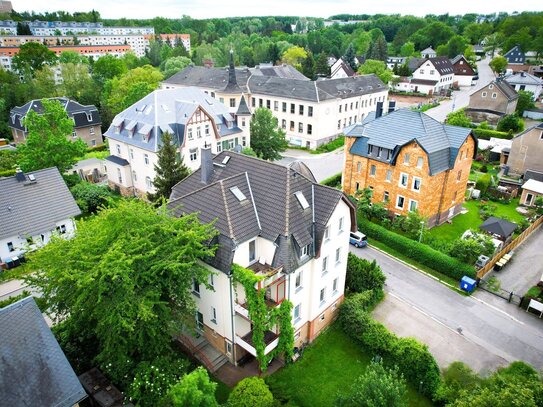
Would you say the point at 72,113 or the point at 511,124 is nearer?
the point at 72,113

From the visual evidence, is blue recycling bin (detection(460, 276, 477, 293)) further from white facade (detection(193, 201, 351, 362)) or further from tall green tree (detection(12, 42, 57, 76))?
tall green tree (detection(12, 42, 57, 76))

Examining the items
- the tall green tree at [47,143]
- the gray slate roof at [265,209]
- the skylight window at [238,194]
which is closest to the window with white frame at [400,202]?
the gray slate roof at [265,209]

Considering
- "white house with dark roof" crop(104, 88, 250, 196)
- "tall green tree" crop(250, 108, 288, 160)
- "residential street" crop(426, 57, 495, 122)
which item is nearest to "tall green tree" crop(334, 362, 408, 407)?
"white house with dark roof" crop(104, 88, 250, 196)

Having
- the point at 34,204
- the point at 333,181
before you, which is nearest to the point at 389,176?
the point at 333,181

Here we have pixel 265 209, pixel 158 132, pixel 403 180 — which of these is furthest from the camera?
pixel 158 132

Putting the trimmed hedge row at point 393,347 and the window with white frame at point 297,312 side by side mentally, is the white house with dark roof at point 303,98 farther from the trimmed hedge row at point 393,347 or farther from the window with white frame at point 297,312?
the window with white frame at point 297,312

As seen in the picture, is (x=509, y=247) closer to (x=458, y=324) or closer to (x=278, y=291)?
(x=458, y=324)
